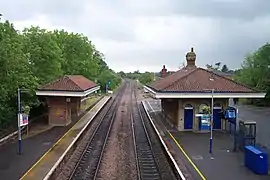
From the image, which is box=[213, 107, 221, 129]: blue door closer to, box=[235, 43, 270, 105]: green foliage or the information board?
the information board

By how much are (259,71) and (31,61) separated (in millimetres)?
37712

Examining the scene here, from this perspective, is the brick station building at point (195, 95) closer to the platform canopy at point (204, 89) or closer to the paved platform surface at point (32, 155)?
the platform canopy at point (204, 89)

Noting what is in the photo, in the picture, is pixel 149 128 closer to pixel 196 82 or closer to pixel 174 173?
pixel 196 82

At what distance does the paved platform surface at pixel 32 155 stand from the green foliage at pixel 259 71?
116 ft

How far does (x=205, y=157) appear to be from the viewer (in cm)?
2112

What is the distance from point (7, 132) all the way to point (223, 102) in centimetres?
1642

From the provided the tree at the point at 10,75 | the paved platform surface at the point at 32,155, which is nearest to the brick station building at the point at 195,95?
the paved platform surface at the point at 32,155

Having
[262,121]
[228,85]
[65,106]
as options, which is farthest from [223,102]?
[65,106]

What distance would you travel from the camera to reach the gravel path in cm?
1844

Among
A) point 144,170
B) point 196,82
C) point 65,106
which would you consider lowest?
point 144,170

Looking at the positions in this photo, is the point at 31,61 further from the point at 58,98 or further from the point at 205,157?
the point at 205,157

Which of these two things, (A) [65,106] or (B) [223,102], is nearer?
(B) [223,102]

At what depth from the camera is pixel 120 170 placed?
758 inches

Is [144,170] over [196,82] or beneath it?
beneath
